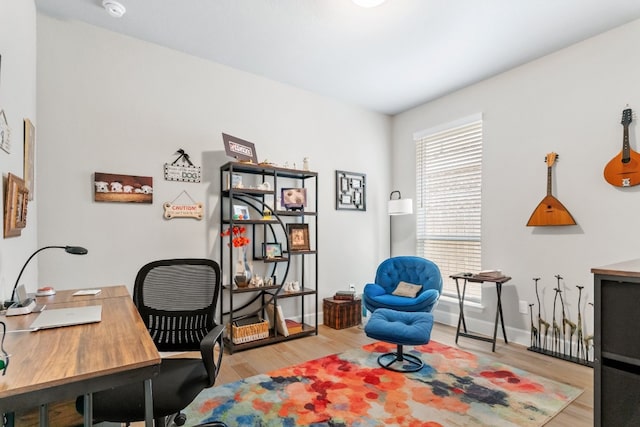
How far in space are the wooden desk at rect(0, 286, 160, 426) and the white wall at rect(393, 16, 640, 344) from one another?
133 inches

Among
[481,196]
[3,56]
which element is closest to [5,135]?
[3,56]

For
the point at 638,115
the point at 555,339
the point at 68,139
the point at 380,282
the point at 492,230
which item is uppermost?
the point at 638,115

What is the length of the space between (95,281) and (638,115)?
450 centimetres

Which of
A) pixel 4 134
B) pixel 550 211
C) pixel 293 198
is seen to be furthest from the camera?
pixel 293 198

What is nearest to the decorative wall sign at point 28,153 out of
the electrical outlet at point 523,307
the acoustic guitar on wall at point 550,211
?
the acoustic guitar on wall at point 550,211

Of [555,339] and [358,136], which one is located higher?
[358,136]

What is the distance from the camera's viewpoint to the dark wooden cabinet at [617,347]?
4.17 feet

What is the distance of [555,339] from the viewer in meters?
3.02

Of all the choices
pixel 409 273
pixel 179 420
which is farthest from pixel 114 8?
pixel 409 273

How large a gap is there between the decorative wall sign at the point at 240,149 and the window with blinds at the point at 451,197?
2.24m

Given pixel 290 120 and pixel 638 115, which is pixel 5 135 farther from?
pixel 638 115

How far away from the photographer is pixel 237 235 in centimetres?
316

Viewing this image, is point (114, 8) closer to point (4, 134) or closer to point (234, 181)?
point (4, 134)

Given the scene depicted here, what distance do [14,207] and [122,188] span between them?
116 centimetres
